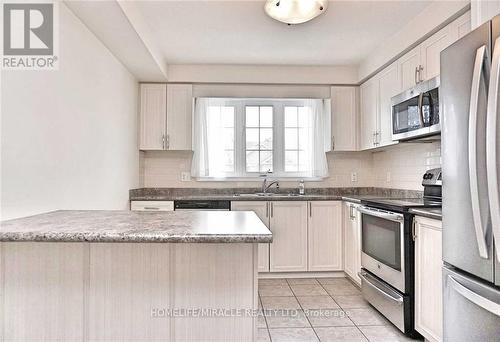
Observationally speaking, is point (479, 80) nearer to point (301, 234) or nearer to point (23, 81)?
point (23, 81)

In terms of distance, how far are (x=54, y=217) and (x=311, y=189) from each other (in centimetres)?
307

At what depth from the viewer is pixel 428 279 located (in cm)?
221

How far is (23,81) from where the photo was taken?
5.83ft

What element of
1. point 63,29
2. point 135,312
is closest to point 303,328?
point 135,312

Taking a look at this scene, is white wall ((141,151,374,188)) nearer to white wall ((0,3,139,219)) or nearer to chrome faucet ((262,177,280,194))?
chrome faucet ((262,177,280,194))

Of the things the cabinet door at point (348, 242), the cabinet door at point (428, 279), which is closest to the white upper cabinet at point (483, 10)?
the cabinet door at point (428, 279)

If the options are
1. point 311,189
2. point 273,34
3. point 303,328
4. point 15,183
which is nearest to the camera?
point 15,183

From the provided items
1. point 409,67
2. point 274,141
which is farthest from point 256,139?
point 409,67

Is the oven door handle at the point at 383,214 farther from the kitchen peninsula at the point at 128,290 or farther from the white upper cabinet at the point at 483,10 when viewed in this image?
the kitchen peninsula at the point at 128,290

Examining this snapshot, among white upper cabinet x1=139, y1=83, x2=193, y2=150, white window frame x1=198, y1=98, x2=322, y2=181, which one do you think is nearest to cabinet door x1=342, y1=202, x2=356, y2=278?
white window frame x1=198, y1=98, x2=322, y2=181

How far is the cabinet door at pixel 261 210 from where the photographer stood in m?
3.76

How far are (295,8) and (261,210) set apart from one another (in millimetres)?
2073

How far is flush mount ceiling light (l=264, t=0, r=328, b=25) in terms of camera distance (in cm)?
229

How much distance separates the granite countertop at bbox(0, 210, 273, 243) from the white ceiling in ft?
5.71
